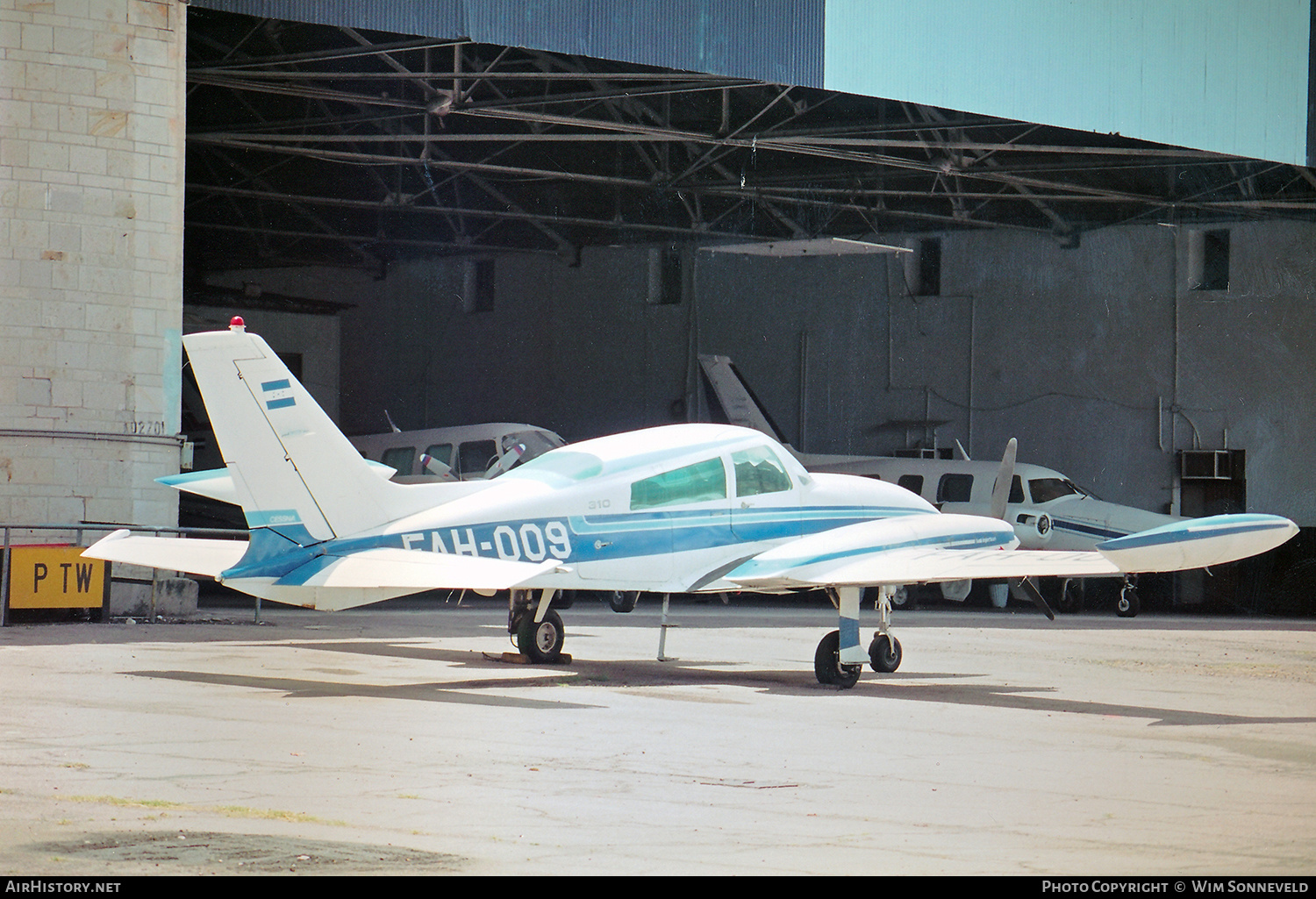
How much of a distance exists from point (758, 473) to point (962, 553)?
207cm

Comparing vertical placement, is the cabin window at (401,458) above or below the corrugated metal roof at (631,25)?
below

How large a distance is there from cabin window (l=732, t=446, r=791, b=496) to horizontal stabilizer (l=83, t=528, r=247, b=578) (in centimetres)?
445

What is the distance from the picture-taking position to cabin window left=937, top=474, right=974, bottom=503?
98.4 ft

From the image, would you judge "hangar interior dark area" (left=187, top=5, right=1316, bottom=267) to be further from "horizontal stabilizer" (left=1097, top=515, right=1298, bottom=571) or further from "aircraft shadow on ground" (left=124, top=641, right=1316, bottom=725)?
"horizontal stabilizer" (left=1097, top=515, right=1298, bottom=571)

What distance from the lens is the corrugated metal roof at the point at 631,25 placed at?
20156 mm

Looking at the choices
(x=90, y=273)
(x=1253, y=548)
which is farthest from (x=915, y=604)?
(x=1253, y=548)

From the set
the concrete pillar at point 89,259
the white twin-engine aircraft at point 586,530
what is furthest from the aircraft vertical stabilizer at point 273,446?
the concrete pillar at point 89,259

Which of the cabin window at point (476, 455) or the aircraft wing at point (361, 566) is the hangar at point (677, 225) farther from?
the aircraft wing at point (361, 566)

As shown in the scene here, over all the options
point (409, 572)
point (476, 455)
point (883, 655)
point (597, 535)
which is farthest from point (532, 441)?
point (409, 572)

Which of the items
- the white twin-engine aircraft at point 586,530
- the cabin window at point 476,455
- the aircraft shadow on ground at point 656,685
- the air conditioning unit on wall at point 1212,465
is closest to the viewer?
the white twin-engine aircraft at point 586,530

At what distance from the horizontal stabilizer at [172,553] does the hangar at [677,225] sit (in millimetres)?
7466

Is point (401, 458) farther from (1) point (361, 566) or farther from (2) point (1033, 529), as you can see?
(1) point (361, 566)

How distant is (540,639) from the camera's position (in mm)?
14109
